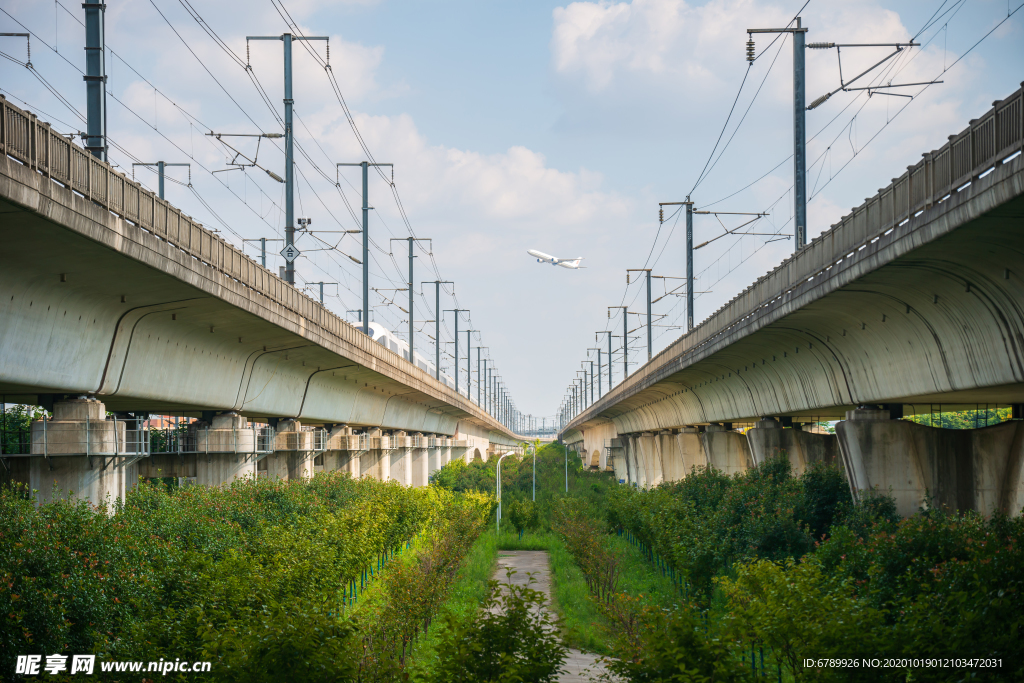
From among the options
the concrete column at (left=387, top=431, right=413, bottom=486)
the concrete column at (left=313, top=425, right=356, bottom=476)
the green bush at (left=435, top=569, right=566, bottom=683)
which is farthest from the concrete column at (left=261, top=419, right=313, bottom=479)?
the green bush at (left=435, top=569, right=566, bottom=683)

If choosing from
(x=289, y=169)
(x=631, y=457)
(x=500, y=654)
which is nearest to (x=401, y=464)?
(x=631, y=457)

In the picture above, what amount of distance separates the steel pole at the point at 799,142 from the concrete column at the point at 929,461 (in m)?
4.87

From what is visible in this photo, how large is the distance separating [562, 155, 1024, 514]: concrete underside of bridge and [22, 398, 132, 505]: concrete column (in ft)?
45.5

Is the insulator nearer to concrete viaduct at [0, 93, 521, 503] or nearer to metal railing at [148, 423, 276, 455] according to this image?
concrete viaduct at [0, 93, 521, 503]

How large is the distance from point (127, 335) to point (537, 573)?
54.1 ft

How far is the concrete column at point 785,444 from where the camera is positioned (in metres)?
29.3

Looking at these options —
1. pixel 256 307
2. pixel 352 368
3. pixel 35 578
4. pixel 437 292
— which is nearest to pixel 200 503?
pixel 256 307

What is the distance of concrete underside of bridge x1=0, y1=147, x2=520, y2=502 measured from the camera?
12.4m

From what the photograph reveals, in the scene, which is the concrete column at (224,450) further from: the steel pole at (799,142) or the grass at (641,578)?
the steel pole at (799,142)

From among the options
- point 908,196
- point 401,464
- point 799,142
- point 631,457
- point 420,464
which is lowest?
point 631,457

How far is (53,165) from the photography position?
11.8m

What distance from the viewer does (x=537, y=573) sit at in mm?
28828

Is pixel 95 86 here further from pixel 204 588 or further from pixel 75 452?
Result: pixel 204 588

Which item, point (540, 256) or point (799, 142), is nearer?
point (799, 142)
